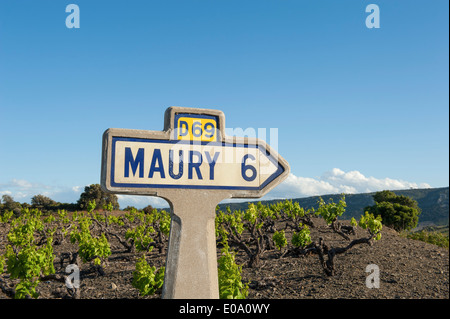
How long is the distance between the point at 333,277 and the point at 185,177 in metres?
7.89

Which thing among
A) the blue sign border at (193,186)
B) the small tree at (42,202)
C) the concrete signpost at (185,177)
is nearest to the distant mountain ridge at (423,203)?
the small tree at (42,202)

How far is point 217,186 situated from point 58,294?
263 inches

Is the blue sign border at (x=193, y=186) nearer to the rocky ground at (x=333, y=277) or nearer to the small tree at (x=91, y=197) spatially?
the rocky ground at (x=333, y=277)

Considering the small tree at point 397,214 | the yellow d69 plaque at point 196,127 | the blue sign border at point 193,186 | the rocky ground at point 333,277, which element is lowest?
the rocky ground at point 333,277

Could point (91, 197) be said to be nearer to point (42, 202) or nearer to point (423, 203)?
point (42, 202)

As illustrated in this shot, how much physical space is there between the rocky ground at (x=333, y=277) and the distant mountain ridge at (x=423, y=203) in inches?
3283

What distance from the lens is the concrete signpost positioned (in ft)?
18.1

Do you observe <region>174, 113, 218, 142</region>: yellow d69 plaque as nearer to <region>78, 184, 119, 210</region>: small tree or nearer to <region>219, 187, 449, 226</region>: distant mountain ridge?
<region>78, 184, 119, 210</region>: small tree

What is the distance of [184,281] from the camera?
216 inches

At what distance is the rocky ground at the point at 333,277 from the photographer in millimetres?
10203

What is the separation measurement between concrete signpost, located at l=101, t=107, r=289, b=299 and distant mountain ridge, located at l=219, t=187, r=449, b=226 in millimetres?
92466

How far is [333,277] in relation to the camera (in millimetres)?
11516

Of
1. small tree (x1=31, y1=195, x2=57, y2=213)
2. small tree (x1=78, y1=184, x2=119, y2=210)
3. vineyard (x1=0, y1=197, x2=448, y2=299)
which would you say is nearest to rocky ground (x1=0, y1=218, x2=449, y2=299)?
vineyard (x1=0, y1=197, x2=448, y2=299)
